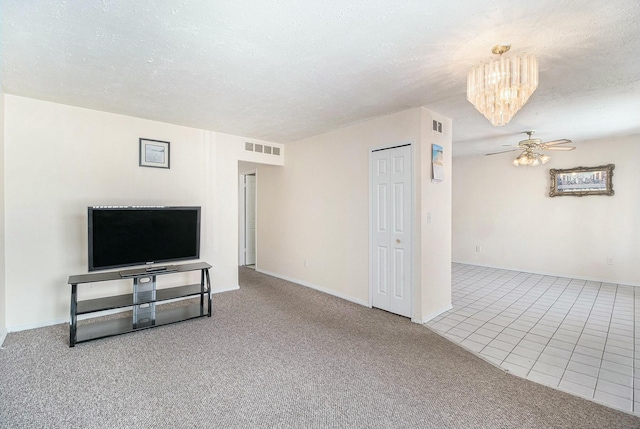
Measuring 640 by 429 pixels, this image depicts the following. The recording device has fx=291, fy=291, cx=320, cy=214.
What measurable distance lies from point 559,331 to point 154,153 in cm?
531

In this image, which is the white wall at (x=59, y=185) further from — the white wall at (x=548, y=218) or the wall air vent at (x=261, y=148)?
the white wall at (x=548, y=218)

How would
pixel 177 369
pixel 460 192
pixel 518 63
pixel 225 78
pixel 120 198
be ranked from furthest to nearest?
pixel 460 192
pixel 120 198
pixel 225 78
pixel 177 369
pixel 518 63

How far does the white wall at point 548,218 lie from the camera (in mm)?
5008

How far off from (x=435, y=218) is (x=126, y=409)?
11.3 ft

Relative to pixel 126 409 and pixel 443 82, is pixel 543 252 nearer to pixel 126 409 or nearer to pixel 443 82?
pixel 443 82

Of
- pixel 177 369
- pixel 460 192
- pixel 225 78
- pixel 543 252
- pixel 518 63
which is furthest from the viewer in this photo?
pixel 460 192

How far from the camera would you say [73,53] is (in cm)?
219

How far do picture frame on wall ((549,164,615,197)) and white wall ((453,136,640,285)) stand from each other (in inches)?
3.5

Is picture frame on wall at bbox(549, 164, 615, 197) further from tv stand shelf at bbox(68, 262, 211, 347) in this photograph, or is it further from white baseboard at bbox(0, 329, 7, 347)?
white baseboard at bbox(0, 329, 7, 347)

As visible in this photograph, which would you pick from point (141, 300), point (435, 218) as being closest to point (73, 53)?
point (141, 300)

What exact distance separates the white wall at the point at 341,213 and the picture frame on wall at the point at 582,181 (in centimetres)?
338

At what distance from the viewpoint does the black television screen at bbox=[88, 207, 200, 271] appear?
307 cm

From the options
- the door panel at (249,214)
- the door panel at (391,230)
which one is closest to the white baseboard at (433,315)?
the door panel at (391,230)

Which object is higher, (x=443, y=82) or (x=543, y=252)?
(x=443, y=82)
